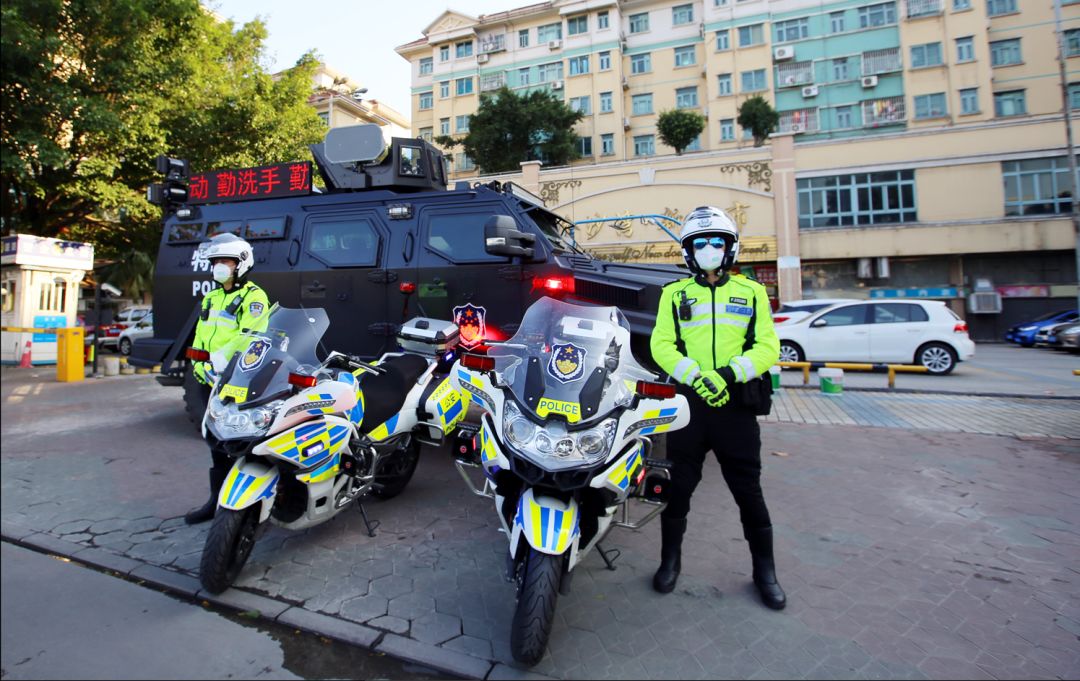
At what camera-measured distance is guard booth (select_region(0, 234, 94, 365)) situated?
41.9 ft

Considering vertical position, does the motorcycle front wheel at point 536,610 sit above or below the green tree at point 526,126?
below

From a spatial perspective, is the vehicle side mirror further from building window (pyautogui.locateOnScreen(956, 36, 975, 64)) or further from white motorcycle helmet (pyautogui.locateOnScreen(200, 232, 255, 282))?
building window (pyautogui.locateOnScreen(956, 36, 975, 64))

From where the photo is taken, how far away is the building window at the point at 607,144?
111 feet

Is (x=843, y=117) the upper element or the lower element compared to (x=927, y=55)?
lower

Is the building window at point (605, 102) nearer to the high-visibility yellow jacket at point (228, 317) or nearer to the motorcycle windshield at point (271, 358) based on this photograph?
the high-visibility yellow jacket at point (228, 317)

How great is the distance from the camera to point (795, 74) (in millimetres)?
Answer: 30875

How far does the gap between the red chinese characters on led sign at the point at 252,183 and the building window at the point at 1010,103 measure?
3398cm

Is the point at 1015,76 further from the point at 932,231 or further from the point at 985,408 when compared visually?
the point at 985,408

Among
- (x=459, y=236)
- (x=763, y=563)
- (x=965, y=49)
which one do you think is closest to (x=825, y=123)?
(x=965, y=49)

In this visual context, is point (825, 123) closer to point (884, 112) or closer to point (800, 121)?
point (800, 121)

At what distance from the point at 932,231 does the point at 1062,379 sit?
1500 cm

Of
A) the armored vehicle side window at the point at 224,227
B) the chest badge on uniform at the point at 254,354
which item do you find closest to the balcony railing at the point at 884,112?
the armored vehicle side window at the point at 224,227

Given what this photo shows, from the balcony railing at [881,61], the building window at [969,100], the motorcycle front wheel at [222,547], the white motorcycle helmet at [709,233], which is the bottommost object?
the motorcycle front wheel at [222,547]

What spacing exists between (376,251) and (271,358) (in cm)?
284
